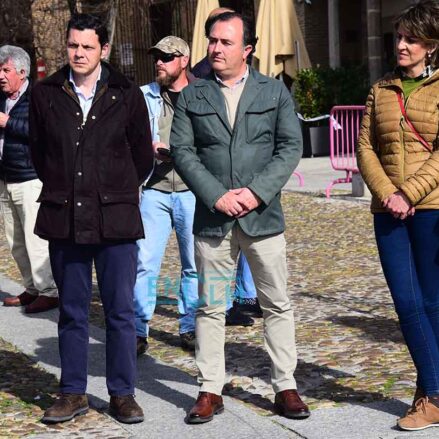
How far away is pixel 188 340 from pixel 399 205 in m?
2.27

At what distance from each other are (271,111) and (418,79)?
2.33ft

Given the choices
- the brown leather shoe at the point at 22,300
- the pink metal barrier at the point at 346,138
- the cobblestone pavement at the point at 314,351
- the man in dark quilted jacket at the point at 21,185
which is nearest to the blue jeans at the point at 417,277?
the cobblestone pavement at the point at 314,351

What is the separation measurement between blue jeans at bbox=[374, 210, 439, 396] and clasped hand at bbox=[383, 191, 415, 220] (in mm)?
110

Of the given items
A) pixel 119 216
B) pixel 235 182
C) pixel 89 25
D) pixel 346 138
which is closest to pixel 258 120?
pixel 235 182

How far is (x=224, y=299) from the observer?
16.7 feet

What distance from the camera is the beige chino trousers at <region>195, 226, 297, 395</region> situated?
196 inches

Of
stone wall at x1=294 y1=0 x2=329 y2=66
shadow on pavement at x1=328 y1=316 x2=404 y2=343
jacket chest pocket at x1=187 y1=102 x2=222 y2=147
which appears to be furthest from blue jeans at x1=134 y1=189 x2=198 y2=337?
stone wall at x1=294 y1=0 x2=329 y2=66

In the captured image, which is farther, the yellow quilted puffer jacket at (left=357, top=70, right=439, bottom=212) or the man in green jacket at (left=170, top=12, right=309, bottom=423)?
the man in green jacket at (left=170, top=12, right=309, bottom=423)

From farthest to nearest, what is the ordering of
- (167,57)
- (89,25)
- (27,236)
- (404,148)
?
(27,236), (167,57), (89,25), (404,148)

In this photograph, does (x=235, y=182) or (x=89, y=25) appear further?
(x=89, y=25)

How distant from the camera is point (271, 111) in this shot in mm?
4984

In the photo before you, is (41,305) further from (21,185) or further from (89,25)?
(89,25)

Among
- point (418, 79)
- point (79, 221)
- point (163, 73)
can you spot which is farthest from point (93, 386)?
point (418, 79)

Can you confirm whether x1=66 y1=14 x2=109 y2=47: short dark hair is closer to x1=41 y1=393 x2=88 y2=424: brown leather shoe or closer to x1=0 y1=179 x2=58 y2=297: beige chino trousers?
x1=41 y1=393 x2=88 y2=424: brown leather shoe
